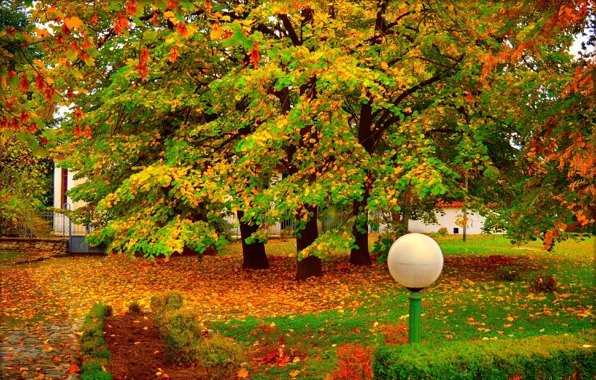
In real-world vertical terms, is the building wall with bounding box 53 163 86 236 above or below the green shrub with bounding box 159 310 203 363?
above

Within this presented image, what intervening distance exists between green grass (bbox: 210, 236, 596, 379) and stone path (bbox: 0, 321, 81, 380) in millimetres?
2585

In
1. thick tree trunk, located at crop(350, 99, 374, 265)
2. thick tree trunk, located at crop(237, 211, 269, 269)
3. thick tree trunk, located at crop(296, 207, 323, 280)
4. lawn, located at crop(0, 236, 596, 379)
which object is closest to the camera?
lawn, located at crop(0, 236, 596, 379)

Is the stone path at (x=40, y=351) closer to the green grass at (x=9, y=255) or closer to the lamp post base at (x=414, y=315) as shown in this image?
the lamp post base at (x=414, y=315)

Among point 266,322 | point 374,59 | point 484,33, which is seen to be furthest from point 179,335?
point 484,33

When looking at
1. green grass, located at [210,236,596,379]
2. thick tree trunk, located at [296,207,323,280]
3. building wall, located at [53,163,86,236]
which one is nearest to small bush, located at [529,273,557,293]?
green grass, located at [210,236,596,379]

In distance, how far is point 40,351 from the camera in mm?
9352

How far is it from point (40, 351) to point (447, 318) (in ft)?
22.4

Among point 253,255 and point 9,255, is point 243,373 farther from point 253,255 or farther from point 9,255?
point 9,255

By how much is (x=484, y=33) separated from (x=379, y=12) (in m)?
2.77

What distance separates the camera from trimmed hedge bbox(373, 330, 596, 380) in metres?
5.70

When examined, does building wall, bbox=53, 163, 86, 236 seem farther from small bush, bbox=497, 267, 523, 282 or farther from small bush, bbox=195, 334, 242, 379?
small bush, bbox=195, 334, 242, 379

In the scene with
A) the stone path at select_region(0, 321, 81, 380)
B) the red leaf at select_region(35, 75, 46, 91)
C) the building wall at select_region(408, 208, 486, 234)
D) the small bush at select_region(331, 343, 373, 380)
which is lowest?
the stone path at select_region(0, 321, 81, 380)

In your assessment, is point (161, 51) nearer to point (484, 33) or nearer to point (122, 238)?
point (122, 238)

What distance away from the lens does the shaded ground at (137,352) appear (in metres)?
8.00
